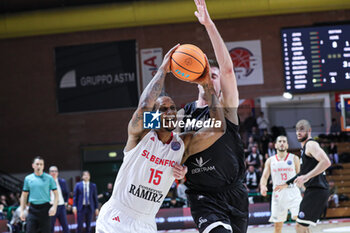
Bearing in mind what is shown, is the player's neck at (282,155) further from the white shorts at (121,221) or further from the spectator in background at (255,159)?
the white shorts at (121,221)

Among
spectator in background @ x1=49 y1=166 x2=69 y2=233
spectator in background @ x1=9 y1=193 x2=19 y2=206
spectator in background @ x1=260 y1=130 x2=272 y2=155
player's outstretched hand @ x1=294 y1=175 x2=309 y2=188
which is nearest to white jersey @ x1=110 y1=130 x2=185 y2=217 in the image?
player's outstretched hand @ x1=294 y1=175 x2=309 y2=188

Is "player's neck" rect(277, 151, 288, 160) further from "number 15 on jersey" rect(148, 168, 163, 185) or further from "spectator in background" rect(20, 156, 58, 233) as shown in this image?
"number 15 on jersey" rect(148, 168, 163, 185)

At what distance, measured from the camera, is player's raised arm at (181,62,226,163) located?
13.8 ft

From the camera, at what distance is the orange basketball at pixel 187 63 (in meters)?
4.04

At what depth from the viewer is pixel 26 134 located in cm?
2105

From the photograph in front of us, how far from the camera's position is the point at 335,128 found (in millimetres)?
17906

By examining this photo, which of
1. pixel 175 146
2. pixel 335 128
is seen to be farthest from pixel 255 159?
pixel 175 146

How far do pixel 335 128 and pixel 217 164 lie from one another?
14354mm

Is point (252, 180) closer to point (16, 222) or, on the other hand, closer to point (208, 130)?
point (16, 222)

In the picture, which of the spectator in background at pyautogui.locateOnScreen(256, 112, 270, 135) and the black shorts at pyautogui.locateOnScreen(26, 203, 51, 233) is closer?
the black shorts at pyautogui.locateOnScreen(26, 203, 51, 233)

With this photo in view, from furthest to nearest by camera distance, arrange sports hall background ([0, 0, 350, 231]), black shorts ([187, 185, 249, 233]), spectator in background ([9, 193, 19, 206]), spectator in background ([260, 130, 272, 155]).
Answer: sports hall background ([0, 0, 350, 231])
spectator in background ([9, 193, 19, 206])
spectator in background ([260, 130, 272, 155])
black shorts ([187, 185, 249, 233])

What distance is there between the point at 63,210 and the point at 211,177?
7695 mm

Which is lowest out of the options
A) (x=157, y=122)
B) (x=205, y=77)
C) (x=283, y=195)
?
(x=283, y=195)

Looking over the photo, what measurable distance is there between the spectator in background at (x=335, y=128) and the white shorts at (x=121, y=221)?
47.1 ft
